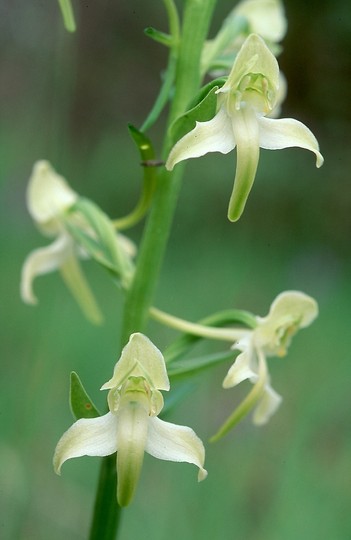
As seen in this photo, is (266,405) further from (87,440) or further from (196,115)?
(196,115)

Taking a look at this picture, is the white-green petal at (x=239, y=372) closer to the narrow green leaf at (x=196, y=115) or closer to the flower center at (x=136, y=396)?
the flower center at (x=136, y=396)

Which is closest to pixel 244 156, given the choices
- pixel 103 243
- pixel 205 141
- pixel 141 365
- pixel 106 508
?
pixel 205 141

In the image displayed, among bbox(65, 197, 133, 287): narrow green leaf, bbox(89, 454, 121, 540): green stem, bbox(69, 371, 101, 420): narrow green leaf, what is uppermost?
bbox(65, 197, 133, 287): narrow green leaf

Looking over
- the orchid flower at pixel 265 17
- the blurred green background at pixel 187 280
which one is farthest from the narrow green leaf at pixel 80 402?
the orchid flower at pixel 265 17

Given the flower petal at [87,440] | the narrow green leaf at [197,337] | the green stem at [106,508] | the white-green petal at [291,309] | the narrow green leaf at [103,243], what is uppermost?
the narrow green leaf at [103,243]

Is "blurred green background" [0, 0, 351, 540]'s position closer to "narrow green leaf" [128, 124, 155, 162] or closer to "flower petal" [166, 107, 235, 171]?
"narrow green leaf" [128, 124, 155, 162]

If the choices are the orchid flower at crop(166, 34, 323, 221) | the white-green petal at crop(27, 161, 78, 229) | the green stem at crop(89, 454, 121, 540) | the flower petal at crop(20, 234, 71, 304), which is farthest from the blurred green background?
the orchid flower at crop(166, 34, 323, 221)

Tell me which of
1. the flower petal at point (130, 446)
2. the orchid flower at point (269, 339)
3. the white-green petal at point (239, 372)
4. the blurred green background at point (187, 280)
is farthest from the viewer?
the blurred green background at point (187, 280)

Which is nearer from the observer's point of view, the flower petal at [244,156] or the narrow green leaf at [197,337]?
the flower petal at [244,156]

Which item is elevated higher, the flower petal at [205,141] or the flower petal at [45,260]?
the flower petal at [205,141]
